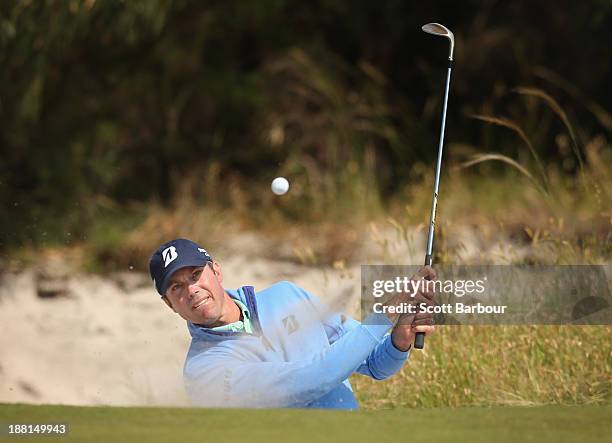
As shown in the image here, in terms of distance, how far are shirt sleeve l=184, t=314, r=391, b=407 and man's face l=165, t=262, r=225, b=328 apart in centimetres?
14

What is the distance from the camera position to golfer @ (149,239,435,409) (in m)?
4.41

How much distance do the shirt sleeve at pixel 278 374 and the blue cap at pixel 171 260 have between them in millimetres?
311

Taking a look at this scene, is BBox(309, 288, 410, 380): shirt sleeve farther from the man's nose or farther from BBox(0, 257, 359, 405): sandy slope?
BBox(0, 257, 359, 405): sandy slope

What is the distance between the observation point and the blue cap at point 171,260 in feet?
15.2

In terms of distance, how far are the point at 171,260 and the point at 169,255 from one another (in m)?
0.02

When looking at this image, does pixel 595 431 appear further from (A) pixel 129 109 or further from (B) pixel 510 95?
(A) pixel 129 109

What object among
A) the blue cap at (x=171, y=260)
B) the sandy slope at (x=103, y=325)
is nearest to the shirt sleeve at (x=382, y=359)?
the blue cap at (x=171, y=260)

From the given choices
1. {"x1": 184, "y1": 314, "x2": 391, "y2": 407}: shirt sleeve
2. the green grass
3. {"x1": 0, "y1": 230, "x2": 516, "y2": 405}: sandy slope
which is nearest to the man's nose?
{"x1": 184, "y1": 314, "x2": 391, "y2": 407}: shirt sleeve

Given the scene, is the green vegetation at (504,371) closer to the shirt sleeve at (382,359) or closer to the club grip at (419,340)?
the shirt sleeve at (382,359)

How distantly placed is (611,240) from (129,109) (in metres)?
6.26

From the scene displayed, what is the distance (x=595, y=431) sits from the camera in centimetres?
406

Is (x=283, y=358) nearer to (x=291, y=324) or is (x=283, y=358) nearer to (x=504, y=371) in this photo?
(x=291, y=324)

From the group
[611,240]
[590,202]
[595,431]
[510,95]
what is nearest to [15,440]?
[595,431]

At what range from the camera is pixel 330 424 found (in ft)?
13.4
